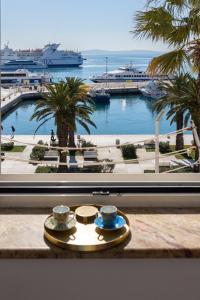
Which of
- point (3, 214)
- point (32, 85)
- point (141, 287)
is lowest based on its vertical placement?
point (141, 287)

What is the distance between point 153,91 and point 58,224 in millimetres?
6219

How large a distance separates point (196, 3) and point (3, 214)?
3.68 meters

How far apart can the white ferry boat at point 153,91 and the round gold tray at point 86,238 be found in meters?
5.89

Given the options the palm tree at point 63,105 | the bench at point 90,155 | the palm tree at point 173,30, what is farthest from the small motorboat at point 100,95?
the palm tree at point 173,30

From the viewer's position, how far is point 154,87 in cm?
670

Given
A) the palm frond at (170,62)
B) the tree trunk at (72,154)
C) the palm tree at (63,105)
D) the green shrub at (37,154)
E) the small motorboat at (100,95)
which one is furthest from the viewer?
the green shrub at (37,154)

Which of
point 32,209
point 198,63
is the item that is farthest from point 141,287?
point 198,63

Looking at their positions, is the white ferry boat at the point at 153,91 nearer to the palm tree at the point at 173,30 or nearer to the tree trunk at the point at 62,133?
the tree trunk at the point at 62,133

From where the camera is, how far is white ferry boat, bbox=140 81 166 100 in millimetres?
6637

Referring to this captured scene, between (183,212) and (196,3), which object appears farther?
(196,3)

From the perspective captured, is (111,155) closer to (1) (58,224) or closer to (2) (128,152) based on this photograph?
(2) (128,152)

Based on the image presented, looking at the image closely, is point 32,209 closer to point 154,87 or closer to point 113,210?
point 113,210

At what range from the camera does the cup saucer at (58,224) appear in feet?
2.58

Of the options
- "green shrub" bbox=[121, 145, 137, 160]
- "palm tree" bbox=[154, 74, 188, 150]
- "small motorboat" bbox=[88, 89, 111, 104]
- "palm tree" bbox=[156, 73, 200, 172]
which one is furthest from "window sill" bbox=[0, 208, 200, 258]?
"green shrub" bbox=[121, 145, 137, 160]
